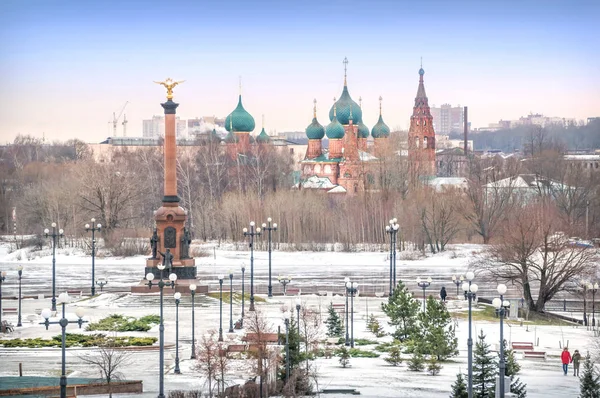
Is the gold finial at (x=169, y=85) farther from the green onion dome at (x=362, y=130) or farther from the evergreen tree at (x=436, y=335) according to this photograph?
the green onion dome at (x=362, y=130)

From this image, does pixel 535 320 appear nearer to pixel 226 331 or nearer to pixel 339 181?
pixel 226 331

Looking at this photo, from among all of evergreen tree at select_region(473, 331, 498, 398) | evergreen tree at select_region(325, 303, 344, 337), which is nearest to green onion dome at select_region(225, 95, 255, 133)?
evergreen tree at select_region(325, 303, 344, 337)

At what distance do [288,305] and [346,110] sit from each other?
6118cm

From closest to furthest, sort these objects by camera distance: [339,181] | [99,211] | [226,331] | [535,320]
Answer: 1. [226,331]
2. [535,320]
3. [99,211]
4. [339,181]

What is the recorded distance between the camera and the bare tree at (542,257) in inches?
1609

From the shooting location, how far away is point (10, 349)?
32.2 m

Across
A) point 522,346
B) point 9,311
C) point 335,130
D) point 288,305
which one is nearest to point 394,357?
point 522,346

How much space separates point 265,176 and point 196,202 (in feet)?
34.9

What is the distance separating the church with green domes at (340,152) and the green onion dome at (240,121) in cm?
530

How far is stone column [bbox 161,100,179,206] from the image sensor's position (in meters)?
45.1

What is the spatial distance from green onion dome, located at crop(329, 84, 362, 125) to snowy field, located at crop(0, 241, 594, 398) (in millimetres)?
35396

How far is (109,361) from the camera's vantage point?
25438mm

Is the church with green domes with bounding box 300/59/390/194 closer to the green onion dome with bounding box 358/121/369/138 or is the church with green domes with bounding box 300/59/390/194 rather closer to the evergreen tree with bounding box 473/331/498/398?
the green onion dome with bounding box 358/121/369/138

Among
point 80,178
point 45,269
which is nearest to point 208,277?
point 45,269
